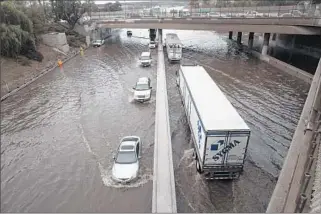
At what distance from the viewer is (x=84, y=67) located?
137ft

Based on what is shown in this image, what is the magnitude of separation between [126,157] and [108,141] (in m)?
4.06

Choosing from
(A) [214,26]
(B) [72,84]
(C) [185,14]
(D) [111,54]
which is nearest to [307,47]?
(A) [214,26]

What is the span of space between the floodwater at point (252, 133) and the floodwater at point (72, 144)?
7.43 feet

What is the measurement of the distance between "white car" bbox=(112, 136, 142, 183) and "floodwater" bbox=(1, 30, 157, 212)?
17.9 inches

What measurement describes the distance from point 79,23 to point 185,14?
2532 centimetres

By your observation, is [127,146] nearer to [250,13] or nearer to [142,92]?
[142,92]

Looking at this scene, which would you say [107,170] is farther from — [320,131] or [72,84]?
[72,84]

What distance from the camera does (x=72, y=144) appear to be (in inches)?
731

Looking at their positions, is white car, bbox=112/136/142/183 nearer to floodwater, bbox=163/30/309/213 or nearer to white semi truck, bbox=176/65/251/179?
floodwater, bbox=163/30/309/213

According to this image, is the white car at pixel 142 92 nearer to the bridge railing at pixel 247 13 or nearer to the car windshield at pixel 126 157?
the car windshield at pixel 126 157

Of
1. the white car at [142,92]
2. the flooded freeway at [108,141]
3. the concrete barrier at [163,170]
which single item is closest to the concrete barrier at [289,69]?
the flooded freeway at [108,141]

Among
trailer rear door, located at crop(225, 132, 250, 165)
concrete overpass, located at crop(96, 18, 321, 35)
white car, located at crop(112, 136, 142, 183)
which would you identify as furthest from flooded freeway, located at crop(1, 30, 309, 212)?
concrete overpass, located at crop(96, 18, 321, 35)

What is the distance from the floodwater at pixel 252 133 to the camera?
45.6 feet

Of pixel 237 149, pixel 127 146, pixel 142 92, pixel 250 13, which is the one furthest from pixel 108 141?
pixel 250 13
